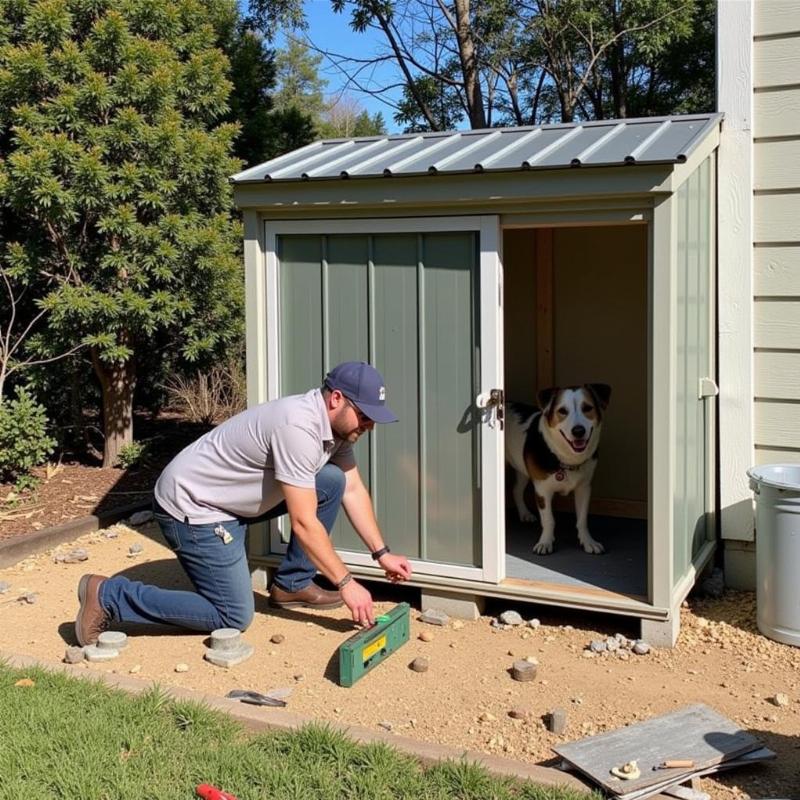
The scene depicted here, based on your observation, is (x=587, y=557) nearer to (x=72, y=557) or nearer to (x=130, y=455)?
(x=72, y=557)

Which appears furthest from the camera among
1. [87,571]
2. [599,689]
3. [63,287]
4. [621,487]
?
[63,287]

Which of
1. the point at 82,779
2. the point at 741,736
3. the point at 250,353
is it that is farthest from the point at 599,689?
the point at 250,353

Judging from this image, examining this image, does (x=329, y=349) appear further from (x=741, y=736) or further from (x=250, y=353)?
(x=741, y=736)

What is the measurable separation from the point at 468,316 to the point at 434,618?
1673mm

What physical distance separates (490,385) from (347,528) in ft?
4.19

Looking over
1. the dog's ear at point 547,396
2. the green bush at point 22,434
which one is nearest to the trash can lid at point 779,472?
the dog's ear at point 547,396

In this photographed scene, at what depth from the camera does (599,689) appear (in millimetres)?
4715

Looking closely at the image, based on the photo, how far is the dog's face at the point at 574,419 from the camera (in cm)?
625

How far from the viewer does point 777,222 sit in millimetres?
5926

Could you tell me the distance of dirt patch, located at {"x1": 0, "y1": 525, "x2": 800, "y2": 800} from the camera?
426 cm

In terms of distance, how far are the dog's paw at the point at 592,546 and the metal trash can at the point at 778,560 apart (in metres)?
1.11

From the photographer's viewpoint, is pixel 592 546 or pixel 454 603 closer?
pixel 454 603

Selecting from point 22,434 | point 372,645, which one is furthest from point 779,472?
point 22,434

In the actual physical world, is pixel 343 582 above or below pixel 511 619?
above
